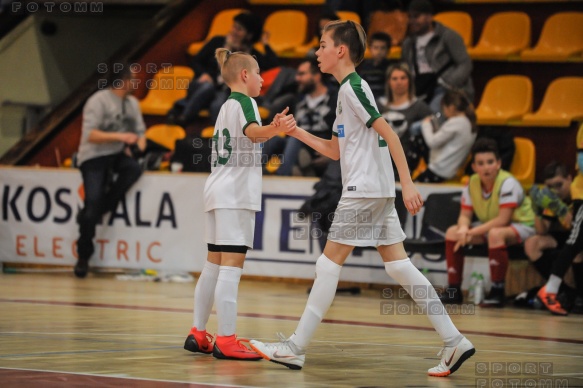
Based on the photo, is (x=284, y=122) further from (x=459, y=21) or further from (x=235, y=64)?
(x=459, y=21)

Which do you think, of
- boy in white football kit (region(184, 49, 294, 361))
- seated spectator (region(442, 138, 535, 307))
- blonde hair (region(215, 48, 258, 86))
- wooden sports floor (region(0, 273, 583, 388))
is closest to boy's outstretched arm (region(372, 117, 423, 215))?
boy in white football kit (region(184, 49, 294, 361))

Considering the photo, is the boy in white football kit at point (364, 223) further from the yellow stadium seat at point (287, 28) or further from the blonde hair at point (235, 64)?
the yellow stadium seat at point (287, 28)

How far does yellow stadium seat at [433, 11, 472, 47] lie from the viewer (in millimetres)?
13617

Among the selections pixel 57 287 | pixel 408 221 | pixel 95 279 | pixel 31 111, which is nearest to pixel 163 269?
pixel 95 279

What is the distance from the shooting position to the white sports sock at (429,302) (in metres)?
5.72

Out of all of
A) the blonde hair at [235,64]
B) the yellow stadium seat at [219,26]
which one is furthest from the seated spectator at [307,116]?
the blonde hair at [235,64]

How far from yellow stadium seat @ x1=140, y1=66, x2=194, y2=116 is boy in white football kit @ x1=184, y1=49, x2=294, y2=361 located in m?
7.90

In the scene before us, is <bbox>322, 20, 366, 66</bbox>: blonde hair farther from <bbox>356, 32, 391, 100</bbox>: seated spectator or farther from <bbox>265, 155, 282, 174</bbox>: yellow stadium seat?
<bbox>265, 155, 282, 174</bbox>: yellow stadium seat

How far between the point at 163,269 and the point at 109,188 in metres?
1.13

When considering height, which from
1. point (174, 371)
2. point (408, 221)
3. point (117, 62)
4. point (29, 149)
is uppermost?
point (117, 62)

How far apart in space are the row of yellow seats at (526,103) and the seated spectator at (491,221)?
2028 mm

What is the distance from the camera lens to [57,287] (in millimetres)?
10773

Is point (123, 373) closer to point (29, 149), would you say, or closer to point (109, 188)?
point (109, 188)

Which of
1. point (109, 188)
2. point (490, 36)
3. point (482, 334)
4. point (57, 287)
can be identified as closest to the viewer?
point (482, 334)
